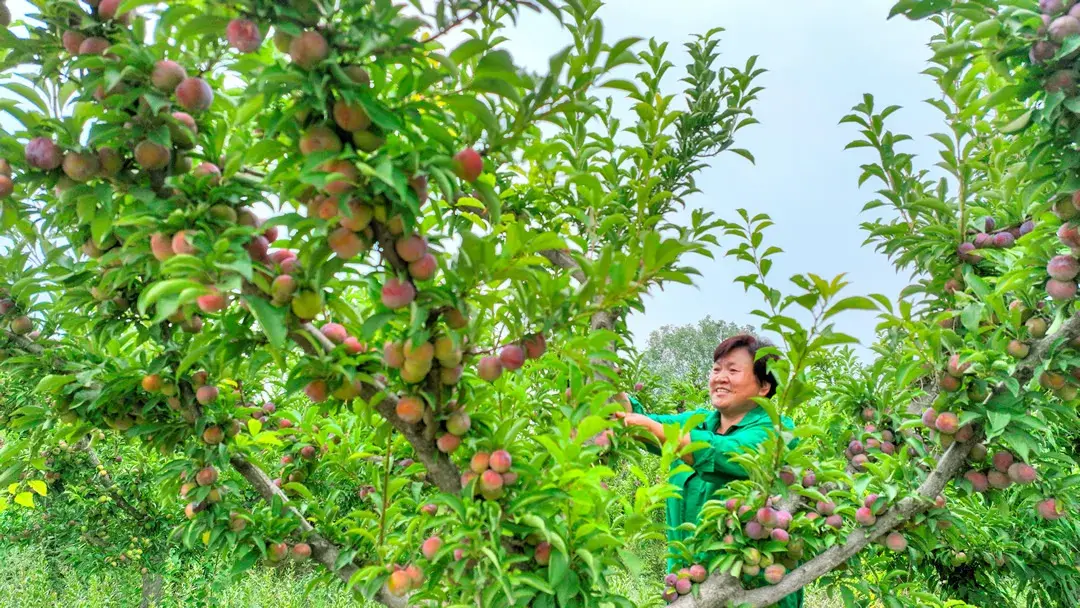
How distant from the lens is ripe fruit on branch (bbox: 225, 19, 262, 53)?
82cm

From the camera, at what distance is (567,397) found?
149 cm

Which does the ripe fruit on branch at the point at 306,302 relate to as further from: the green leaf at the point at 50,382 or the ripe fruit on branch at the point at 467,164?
the green leaf at the point at 50,382

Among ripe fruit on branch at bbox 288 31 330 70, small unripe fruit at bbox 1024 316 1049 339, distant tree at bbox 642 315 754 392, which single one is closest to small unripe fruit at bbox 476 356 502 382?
ripe fruit on branch at bbox 288 31 330 70

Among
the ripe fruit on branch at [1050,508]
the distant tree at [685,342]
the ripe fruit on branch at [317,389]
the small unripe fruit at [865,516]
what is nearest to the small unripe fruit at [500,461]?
the ripe fruit on branch at [317,389]

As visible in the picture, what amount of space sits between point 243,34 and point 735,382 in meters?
1.64

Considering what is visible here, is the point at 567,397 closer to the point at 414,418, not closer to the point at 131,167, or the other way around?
the point at 414,418

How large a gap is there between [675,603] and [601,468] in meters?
0.72

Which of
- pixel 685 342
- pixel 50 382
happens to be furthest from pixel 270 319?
pixel 685 342

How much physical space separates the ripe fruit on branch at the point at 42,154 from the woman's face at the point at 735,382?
5.61 feet

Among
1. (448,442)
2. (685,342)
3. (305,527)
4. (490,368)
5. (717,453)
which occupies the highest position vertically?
(490,368)

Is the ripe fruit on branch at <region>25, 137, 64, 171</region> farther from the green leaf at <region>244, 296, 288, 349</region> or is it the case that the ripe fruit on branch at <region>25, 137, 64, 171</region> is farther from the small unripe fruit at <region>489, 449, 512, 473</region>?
the small unripe fruit at <region>489, 449, 512, 473</region>

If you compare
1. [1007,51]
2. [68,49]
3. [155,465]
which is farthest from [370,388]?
[155,465]

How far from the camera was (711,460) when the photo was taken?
1734 mm

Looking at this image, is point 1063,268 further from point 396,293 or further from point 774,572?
point 396,293
